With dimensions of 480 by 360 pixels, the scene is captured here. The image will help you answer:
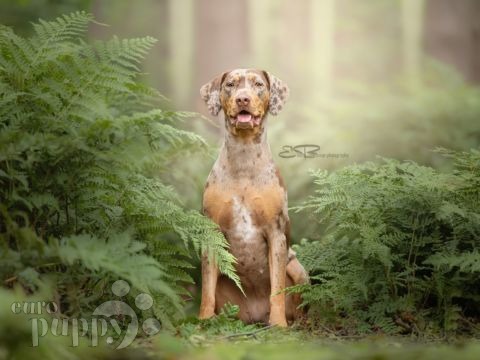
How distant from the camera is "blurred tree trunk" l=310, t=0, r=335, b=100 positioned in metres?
26.4

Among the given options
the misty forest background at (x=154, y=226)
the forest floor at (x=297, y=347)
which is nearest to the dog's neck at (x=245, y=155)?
the misty forest background at (x=154, y=226)

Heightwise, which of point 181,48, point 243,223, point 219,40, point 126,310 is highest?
point 181,48

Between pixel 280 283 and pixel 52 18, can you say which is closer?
pixel 280 283

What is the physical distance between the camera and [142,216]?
469 centimetres

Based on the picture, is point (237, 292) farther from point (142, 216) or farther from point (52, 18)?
point (52, 18)

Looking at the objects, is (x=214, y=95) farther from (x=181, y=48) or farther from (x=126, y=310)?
(x=181, y=48)

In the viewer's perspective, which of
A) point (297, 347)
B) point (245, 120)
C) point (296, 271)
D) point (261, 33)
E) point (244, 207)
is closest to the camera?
point (297, 347)

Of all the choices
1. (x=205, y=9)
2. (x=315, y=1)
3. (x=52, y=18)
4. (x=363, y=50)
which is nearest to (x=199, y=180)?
(x=52, y=18)

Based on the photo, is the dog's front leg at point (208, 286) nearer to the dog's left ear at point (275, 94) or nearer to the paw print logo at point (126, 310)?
the paw print logo at point (126, 310)

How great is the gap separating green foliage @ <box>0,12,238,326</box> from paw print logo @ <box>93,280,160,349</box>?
0.06m

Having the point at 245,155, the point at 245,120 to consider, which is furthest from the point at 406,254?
the point at 245,120

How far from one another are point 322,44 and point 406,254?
2287 centimetres

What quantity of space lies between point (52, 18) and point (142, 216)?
12.4 meters

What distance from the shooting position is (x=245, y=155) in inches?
232
